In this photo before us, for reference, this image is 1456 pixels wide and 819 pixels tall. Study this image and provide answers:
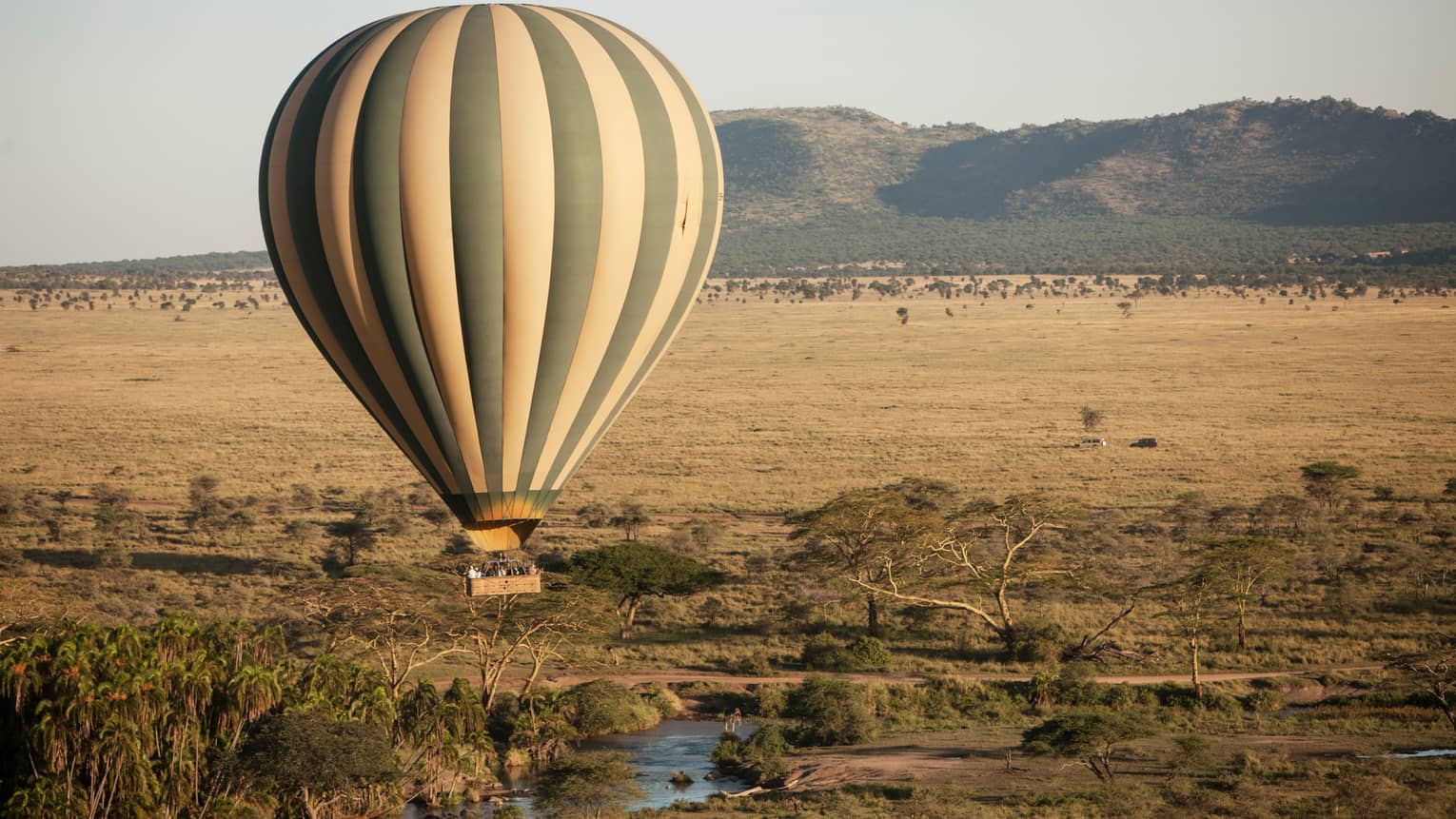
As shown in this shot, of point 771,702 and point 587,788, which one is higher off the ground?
point 587,788

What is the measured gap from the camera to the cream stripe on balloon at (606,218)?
72.9ft

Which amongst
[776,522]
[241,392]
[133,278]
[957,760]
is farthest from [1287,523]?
[133,278]

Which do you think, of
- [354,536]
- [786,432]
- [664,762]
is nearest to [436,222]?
[664,762]

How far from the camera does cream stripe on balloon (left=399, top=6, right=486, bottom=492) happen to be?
21578mm

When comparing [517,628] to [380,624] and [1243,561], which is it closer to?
[380,624]

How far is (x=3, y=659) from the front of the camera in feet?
78.2

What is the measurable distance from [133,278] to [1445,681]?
188 metres

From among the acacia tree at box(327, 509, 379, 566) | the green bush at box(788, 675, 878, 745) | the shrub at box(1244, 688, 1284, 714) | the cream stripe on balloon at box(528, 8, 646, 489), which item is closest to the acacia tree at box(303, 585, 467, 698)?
the green bush at box(788, 675, 878, 745)

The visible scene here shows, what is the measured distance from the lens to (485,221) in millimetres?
21812

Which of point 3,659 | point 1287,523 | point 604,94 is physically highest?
point 604,94

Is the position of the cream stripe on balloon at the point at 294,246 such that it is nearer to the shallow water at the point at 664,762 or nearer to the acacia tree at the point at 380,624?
the shallow water at the point at 664,762

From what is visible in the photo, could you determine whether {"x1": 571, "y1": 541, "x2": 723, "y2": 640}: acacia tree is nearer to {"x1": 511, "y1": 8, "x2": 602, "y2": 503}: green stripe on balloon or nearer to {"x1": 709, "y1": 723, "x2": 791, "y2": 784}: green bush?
{"x1": 709, "y1": 723, "x2": 791, "y2": 784}: green bush

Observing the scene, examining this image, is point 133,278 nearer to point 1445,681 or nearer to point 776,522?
point 776,522

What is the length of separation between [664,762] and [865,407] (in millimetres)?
54070
